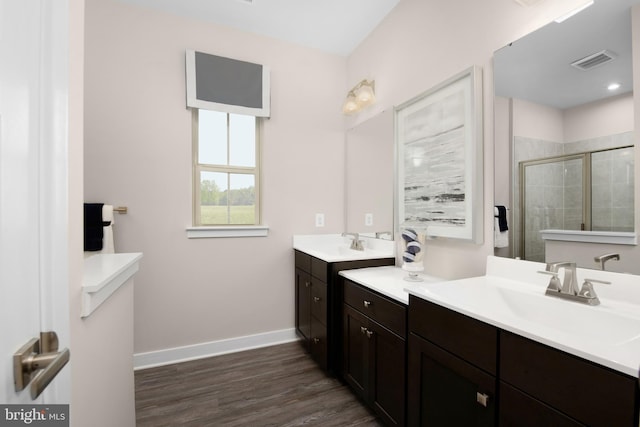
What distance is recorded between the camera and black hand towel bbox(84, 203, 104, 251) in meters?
1.83

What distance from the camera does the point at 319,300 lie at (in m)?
2.16

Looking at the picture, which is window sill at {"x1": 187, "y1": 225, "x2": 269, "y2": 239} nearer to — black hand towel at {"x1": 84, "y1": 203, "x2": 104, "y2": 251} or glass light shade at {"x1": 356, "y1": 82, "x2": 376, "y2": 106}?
black hand towel at {"x1": 84, "y1": 203, "x2": 104, "y2": 251}

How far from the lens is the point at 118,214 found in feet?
7.18

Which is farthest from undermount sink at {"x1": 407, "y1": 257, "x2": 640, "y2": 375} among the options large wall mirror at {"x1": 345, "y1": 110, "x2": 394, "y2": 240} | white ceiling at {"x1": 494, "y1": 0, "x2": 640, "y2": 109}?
large wall mirror at {"x1": 345, "y1": 110, "x2": 394, "y2": 240}

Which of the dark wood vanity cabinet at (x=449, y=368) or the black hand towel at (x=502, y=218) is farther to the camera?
the black hand towel at (x=502, y=218)

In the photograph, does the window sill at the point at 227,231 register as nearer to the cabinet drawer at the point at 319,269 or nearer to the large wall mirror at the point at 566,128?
the cabinet drawer at the point at 319,269

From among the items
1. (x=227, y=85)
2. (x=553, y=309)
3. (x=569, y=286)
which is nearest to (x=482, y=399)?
(x=553, y=309)

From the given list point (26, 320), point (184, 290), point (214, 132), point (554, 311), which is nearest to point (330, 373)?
point (184, 290)

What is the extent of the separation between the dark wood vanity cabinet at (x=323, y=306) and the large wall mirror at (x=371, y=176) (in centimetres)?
41

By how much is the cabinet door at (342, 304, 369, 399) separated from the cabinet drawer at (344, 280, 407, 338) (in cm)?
7

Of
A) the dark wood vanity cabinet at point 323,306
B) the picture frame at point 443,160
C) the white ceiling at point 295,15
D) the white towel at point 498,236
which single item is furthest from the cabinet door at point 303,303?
the white ceiling at point 295,15

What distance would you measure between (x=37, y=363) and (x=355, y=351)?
5.32ft

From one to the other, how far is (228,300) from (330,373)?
3.56ft

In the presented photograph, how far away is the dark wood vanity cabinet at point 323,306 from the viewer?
1995 millimetres
